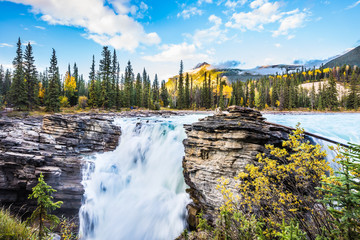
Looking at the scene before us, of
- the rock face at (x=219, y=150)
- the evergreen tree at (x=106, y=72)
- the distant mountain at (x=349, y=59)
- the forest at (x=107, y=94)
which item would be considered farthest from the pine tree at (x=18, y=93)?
the distant mountain at (x=349, y=59)

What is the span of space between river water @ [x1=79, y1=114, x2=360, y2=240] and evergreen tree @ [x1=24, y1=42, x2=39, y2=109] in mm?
32610

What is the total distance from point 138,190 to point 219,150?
7722 millimetres

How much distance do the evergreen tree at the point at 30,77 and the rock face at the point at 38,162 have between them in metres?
26.8

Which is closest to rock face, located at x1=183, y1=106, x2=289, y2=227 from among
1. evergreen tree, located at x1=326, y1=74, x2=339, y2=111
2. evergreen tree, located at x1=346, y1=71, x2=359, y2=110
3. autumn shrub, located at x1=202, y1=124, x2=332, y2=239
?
autumn shrub, located at x1=202, y1=124, x2=332, y2=239

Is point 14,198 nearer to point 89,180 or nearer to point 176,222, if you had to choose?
point 89,180

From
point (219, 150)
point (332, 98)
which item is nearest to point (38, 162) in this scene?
point (219, 150)

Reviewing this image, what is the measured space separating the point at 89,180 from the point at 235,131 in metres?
12.6

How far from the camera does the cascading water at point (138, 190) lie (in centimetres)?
1051

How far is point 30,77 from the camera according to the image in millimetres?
37781

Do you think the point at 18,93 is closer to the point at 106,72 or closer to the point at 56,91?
the point at 56,91

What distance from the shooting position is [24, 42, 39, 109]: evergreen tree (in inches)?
1407

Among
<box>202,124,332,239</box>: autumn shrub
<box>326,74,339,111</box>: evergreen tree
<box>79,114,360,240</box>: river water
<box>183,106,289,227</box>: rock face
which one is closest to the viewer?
<box>202,124,332,239</box>: autumn shrub

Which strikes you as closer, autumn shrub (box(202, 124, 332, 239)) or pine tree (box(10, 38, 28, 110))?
autumn shrub (box(202, 124, 332, 239))

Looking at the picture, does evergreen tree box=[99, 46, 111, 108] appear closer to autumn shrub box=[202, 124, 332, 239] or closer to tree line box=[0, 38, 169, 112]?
tree line box=[0, 38, 169, 112]
